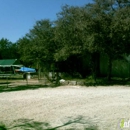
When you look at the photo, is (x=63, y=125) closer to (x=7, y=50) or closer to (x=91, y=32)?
(x=91, y=32)

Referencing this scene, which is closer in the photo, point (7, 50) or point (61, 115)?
point (61, 115)

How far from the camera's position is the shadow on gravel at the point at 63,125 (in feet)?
19.3

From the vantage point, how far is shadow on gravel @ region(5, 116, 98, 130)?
5.89m

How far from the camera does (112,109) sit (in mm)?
7992

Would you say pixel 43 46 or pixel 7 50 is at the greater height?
pixel 7 50

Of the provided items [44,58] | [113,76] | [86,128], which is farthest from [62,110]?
[113,76]

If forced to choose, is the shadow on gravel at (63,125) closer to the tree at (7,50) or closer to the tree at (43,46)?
the tree at (43,46)

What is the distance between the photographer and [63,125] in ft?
20.1

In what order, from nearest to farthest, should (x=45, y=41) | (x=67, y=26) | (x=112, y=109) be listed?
(x=112, y=109), (x=67, y=26), (x=45, y=41)

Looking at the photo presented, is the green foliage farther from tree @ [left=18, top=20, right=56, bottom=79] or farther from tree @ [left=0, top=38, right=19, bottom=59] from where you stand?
tree @ [left=0, top=38, right=19, bottom=59]

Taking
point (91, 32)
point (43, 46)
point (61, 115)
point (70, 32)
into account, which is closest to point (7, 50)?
point (43, 46)

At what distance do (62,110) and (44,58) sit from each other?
12.5 metres

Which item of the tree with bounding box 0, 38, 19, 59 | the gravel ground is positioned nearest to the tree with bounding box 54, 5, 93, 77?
the gravel ground

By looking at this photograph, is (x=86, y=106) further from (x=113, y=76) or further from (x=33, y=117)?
(x=113, y=76)
